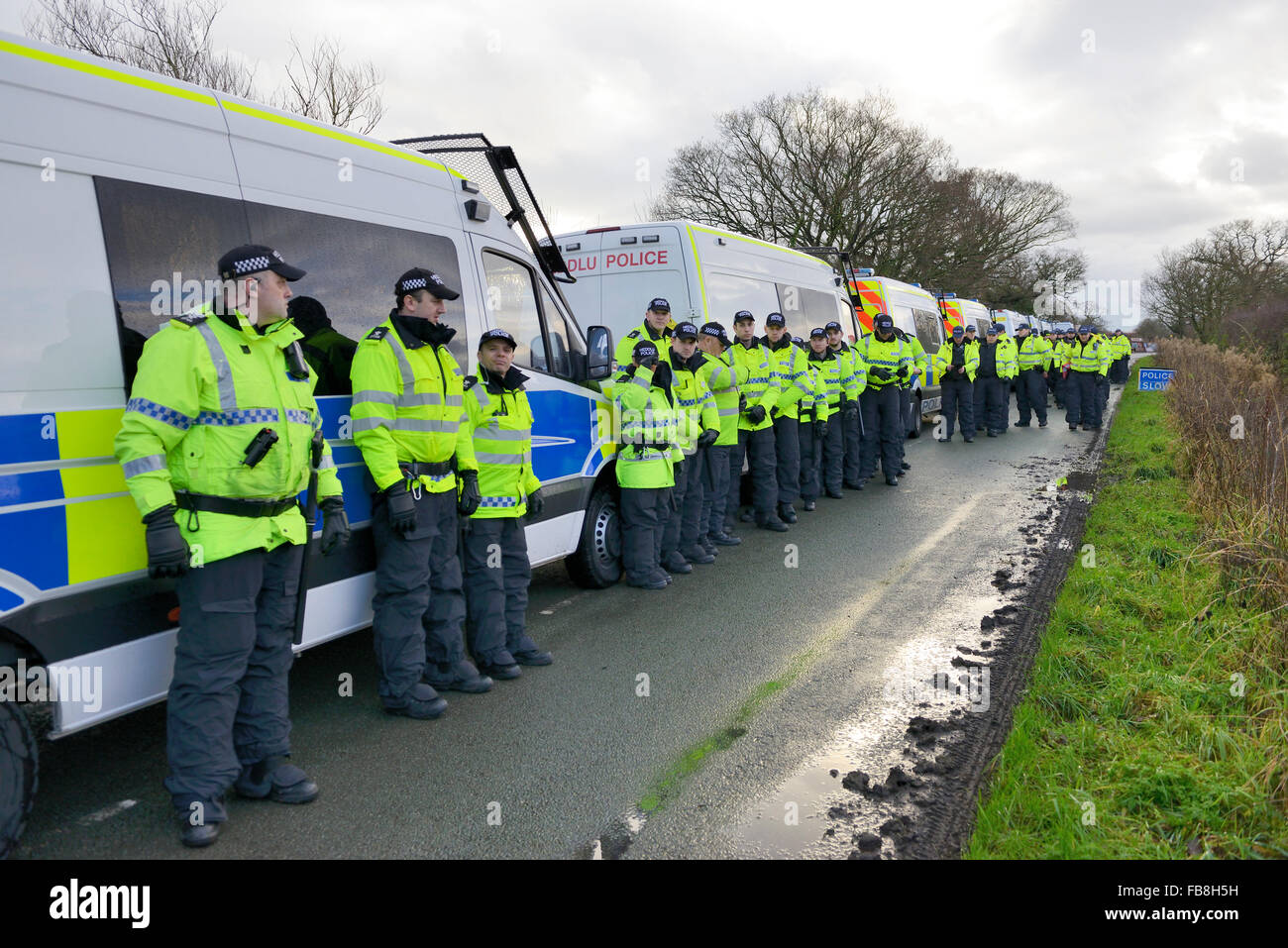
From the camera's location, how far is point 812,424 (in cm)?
937

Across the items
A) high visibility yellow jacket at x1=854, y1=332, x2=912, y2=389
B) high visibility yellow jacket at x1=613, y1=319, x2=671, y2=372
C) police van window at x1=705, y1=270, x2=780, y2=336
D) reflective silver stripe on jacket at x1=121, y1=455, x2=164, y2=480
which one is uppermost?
police van window at x1=705, y1=270, x2=780, y2=336

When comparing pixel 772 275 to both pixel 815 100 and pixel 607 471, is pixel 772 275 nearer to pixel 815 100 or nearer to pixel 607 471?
pixel 607 471

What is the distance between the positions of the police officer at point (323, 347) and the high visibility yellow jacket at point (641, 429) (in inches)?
94.8

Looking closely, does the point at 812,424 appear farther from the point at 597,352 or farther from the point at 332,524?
the point at 332,524

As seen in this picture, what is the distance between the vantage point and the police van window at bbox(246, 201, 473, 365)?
12.4 ft

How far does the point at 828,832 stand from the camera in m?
3.20

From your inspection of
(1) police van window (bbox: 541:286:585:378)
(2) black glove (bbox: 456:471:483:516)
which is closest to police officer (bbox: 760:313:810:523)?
(1) police van window (bbox: 541:286:585:378)

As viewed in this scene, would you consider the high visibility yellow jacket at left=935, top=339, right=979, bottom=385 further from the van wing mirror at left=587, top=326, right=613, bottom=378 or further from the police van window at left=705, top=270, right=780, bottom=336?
the van wing mirror at left=587, top=326, right=613, bottom=378

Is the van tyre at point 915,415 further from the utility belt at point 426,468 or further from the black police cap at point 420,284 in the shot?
the black police cap at point 420,284

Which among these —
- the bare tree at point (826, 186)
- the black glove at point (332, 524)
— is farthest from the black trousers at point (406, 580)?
the bare tree at point (826, 186)

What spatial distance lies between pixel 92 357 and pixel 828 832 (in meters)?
3.01

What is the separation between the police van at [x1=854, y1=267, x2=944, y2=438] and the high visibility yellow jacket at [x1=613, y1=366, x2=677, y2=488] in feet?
23.4
